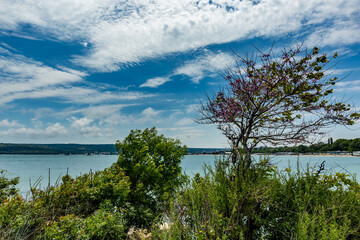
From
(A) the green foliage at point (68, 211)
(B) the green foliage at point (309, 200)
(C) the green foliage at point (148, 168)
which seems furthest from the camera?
(C) the green foliage at point (148, 168)

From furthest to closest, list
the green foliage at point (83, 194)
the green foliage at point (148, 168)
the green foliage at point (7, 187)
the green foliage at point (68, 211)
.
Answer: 1. the green foliage at point (148, 168)
2. the green foliage at point (7, 187)
3. the green foliage at point (83, 194)
4. the green foliage at point (68, 211)

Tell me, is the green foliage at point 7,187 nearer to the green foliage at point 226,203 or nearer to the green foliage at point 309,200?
the green foliage at point 226,203

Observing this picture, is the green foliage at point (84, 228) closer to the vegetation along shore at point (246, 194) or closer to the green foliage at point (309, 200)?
the vegetation along shore at point (246, 194)

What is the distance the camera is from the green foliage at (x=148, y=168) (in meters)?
8.12

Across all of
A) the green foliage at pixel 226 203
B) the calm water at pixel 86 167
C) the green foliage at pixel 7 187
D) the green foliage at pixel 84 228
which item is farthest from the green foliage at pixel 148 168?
the green foliage at pixel 226 203

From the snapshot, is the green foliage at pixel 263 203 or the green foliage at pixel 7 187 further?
the green foliage at pixel 7 187

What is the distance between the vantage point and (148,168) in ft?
28.2

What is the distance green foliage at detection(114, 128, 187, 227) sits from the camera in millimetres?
8125

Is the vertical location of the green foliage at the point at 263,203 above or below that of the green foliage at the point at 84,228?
above

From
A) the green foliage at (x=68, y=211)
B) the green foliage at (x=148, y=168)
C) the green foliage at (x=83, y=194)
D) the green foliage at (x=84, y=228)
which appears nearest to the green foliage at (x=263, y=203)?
the green foliage at (x=84, y=228)

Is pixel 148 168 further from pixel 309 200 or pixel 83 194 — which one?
pixel 309 200

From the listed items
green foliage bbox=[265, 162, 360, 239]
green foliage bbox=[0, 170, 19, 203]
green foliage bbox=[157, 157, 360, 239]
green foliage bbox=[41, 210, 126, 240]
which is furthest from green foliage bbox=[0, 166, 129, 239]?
green foliage bbox=[265, 162, 360, 239]

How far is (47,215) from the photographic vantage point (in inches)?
182

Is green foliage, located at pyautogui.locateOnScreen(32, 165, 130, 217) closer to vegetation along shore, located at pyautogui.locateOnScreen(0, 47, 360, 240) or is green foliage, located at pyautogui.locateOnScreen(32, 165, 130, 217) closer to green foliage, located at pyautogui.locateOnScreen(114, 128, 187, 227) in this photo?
vegetation along shore, located at pyautogui.locateOnScreen(0, 47, 360, 240)
